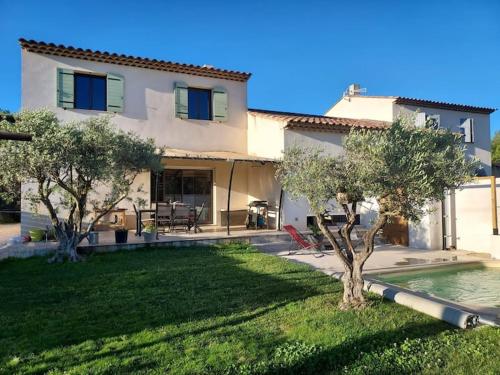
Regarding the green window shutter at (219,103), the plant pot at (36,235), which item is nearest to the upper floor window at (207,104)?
the green window shutter at (219,103)

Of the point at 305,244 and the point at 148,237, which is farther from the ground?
the point at 148,237

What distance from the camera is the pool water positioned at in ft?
31.7

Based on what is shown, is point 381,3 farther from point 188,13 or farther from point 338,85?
point 338,85

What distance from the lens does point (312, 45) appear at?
25219 mm

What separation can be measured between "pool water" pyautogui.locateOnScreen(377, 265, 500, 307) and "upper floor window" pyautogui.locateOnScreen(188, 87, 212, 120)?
1364 centimetres

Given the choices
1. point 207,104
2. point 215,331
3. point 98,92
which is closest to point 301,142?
point 207,104

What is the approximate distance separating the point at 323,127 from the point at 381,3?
6277mm

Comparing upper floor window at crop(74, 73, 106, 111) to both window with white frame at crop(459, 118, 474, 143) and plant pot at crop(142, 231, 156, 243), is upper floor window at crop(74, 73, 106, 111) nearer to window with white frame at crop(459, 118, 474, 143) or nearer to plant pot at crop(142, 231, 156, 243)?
plant pot at crop(142, 231, 156, 243)

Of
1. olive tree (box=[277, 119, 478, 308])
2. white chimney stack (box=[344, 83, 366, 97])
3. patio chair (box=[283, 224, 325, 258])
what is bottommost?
patio chair (box=[283, 224, 325, 258])

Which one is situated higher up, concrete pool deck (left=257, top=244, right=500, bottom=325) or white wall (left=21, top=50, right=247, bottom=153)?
white wall (left=21, top=50, right=247, bottom=153)

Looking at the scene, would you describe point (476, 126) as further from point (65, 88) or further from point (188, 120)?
point (65, 88)

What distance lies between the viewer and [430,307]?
7.44 meters

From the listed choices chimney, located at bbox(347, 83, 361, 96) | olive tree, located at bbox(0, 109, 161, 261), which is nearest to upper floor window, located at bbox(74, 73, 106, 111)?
olive tree, located at bbox(0, 109, 161, 261)

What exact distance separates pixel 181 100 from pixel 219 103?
6.96ft
